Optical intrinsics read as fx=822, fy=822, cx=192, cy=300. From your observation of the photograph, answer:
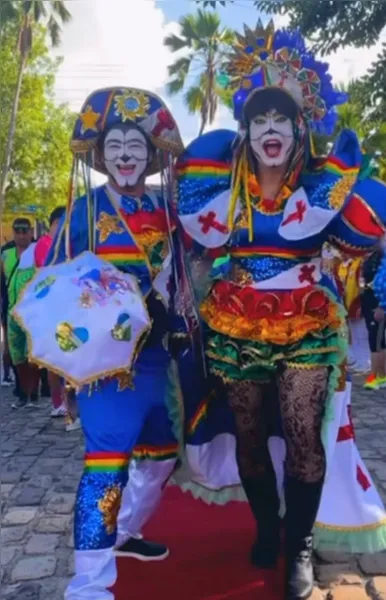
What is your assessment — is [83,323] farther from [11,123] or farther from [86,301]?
[11,123]

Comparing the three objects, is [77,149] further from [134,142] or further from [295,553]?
[295,553]

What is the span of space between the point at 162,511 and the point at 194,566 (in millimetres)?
585

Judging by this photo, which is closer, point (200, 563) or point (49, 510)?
point (200, 563)

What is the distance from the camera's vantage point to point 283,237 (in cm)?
264

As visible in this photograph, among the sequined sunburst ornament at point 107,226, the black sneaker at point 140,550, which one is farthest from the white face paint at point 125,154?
the black sneaker at point 140,550

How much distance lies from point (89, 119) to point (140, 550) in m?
1.56

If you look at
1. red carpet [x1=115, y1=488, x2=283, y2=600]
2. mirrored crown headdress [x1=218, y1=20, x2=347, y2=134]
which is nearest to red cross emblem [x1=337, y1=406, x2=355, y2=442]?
red carpet [x1=115, y1=488, x2=283, y2=600]

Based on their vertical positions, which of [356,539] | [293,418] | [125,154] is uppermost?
[125,154]

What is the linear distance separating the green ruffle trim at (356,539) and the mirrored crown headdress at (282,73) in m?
1.42

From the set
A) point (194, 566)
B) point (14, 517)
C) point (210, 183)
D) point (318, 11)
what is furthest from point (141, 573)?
point (318, 11)

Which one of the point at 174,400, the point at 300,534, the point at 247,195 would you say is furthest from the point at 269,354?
the point at 300,534

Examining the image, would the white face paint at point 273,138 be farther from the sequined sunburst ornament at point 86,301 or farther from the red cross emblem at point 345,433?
the red cross emblem at point 345,433

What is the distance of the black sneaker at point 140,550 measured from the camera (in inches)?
119

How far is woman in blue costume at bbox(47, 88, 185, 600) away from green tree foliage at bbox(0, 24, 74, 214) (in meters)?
0.25
